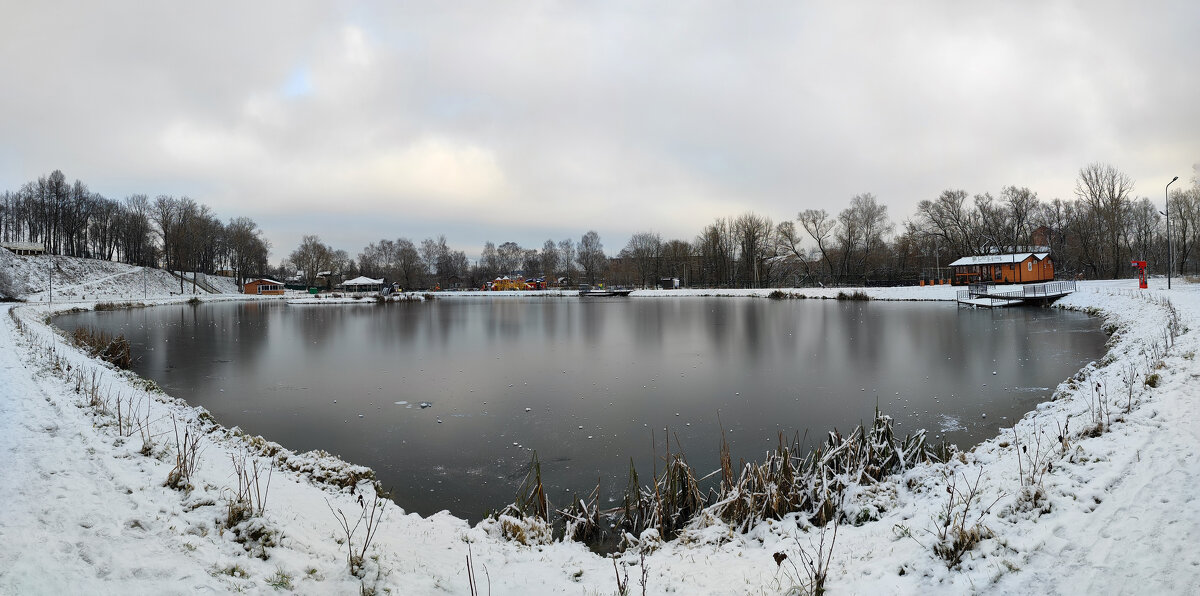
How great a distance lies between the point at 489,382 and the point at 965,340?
52.1 feet

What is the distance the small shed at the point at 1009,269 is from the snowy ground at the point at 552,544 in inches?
2168

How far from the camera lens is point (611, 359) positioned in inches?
619

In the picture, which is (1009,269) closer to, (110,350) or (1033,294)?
(1033,294)

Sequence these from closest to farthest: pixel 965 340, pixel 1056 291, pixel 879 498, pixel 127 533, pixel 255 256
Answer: pixel 127 533, pixel 879 498, pixel 965 340, pixel 1056 291, pixel 255 256

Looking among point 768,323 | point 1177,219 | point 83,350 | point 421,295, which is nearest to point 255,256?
point 421,295

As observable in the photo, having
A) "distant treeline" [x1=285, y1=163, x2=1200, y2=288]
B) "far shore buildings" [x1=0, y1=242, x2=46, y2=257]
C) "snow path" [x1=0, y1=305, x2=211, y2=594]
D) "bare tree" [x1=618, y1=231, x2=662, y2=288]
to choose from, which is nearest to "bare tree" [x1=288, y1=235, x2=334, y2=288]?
"distant treeline" [x1=285, y1=163, x2=1200, y2=288]

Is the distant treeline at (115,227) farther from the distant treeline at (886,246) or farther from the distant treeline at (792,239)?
the distant treeline at (886,246)

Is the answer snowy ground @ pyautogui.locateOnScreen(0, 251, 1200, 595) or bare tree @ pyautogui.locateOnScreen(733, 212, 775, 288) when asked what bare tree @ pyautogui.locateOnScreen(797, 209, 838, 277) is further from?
snowy ground @ pyautogui.locateOnScreen(0, 251, 1200, 595)

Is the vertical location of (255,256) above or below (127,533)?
above

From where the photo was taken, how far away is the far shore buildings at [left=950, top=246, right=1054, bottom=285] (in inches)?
2015

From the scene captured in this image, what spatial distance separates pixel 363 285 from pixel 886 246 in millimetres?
78080

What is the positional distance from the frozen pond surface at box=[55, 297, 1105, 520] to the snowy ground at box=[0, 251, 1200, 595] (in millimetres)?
1299

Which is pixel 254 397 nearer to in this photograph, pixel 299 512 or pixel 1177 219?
pixel 299 512

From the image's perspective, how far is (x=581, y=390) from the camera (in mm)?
11359
